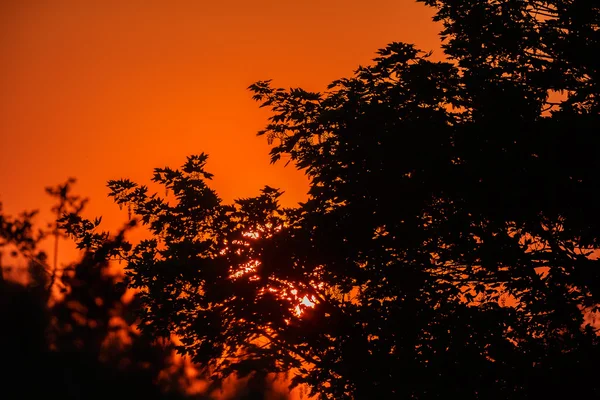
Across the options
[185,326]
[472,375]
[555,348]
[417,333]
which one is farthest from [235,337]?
[555,348]

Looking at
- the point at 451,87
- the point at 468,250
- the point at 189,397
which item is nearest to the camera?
the point at 468,250

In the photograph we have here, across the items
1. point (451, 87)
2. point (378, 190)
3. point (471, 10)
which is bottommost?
point (378, 190)

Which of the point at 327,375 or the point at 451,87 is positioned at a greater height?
the point at 451,87

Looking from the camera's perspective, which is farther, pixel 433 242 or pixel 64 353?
pixel 64 353

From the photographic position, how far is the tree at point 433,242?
9.93 metres

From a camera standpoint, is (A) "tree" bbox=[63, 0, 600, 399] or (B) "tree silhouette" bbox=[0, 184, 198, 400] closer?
(A) "tree" bbox=[63, 0, 600, 399]

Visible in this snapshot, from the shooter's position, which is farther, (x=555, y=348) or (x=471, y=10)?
(x=471, y=10)

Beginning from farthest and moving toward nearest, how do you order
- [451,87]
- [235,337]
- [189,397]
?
[189,397], [235,337], [451,87]

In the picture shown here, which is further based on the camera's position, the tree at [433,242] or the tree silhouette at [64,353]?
the tree silhouette at [64,353]

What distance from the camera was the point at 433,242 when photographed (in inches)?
427

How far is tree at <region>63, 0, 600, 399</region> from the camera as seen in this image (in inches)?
391

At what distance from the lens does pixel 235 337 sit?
40.6 feet

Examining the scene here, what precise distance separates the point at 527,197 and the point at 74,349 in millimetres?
56181

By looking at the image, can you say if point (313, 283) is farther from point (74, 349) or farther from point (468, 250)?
point (74, 349)
